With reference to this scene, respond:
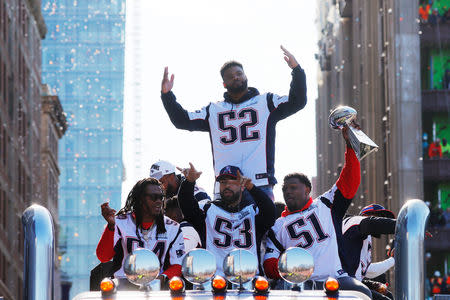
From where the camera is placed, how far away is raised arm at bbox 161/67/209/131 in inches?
338

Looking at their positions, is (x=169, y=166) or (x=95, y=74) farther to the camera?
(x=95, y=74)

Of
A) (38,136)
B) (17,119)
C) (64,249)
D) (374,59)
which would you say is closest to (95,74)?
(64,249)

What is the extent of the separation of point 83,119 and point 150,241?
145 metres

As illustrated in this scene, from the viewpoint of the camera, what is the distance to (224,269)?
518cm

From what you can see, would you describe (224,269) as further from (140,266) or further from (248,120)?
(248,120)

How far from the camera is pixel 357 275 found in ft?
27.0

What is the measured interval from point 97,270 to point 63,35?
477 ft

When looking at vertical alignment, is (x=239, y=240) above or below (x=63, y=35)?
below

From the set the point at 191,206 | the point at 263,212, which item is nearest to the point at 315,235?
the point at 263,212

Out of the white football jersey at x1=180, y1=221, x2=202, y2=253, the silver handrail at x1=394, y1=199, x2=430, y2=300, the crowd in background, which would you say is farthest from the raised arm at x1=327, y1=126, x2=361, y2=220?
the crowd in background

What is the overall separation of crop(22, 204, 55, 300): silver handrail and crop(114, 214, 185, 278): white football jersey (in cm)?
209

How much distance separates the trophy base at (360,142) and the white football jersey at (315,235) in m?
0.54

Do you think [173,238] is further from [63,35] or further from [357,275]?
[63,35]

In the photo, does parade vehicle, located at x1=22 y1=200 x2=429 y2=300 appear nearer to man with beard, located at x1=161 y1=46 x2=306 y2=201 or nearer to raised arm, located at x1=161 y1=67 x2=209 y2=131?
man with beard, located at x1=161 y1=46 x2=306 y2=201
